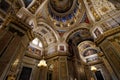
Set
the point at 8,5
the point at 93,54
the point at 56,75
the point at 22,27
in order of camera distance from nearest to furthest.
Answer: the point at 22,27, the point at 8,5, the point at 56,75, the point at 93,54

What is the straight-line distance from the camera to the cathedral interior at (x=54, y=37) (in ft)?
22.2

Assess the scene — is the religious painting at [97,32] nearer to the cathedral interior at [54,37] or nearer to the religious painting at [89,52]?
the cathedral interior at [54,37]

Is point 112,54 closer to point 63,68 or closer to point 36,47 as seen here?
point 63,68

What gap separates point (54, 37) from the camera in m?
13.0

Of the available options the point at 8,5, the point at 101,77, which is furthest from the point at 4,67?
the point at 101,77

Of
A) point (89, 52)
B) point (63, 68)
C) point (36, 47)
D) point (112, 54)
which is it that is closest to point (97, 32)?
point (112, 54)

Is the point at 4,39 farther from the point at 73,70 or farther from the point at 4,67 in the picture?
the point at 73,70

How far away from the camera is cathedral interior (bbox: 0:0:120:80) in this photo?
6770 millimetres

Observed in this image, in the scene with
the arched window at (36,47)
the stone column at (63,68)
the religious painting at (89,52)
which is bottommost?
the stone column at (63,68)

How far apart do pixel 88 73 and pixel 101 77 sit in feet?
7.71

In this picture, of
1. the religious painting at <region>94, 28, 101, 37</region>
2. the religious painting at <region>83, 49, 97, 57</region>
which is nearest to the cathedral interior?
the religious painting at <region>94, 28, 101, 37</region>

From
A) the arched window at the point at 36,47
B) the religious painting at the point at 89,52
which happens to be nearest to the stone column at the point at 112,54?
the arched window at the point at 36,47

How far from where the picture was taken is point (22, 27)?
7582 mm

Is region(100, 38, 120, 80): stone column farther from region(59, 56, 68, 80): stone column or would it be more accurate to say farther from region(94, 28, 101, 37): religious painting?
region(59, 56, 68, 80): stone column
